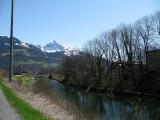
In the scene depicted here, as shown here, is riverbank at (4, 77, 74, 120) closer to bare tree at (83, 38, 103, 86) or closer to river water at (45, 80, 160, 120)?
river water at (45, 80, 160, 120)

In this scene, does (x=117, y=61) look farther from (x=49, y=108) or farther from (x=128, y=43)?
(x=49, y=108)

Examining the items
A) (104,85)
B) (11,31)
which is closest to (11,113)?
(11,31)

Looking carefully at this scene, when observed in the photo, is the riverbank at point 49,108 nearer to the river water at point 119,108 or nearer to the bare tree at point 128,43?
the river water at point 119,108

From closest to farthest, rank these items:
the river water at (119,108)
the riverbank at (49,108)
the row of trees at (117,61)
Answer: the riverbank at (49,108) < the river water at (119,108) < the row of trees at (117,61)

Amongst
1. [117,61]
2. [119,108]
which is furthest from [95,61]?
[119,108]

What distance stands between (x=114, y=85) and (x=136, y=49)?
968cm

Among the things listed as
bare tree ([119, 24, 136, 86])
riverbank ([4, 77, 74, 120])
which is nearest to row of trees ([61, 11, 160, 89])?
bare tree ([119, 24, 136, 86])

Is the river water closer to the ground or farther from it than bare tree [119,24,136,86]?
closer to the ground

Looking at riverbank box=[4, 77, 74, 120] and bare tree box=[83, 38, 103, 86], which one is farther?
bare tree box=[83, 38, 103, 86]

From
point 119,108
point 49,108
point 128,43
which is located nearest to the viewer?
point 49,108

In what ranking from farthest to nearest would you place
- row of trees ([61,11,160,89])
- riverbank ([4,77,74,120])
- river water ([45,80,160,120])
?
row of trees ([61,11,160,89]) < river water ([45,80,160,120]) < riverbank ([4,77,74,120])

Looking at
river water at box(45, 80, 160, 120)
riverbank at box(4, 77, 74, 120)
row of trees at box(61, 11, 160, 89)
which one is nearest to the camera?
riverbank at box(4, 77, 74, 120)

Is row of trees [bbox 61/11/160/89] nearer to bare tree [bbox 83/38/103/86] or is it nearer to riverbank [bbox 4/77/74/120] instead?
bare tree [bbox 83/38/103/86]

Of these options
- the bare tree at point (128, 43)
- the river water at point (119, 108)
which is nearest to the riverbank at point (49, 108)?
the river water at point (119, 108)
